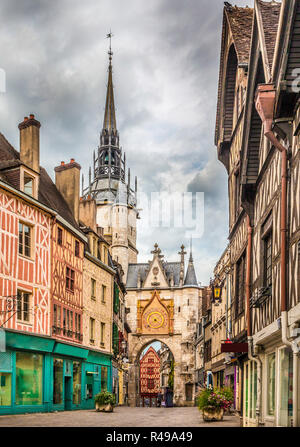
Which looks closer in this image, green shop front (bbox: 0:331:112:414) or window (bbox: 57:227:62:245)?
green shop front (bbox: 0:331:112:414)

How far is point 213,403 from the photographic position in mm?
16344

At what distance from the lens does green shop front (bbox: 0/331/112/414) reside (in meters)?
18.5

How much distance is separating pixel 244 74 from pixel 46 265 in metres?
9.36

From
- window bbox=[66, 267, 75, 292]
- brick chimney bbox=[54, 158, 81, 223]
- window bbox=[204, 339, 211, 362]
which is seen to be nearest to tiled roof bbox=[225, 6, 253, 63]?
window bbox=[66, 267, 75, 292]

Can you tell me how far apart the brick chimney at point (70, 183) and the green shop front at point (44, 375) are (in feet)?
20.8

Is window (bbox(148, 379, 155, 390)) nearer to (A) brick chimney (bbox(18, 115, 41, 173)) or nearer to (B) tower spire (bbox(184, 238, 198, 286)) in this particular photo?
(B) tower spire (bbox(184, 238, 198, 286))

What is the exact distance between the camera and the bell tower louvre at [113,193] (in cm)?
7031

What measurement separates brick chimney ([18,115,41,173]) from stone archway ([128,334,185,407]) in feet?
131

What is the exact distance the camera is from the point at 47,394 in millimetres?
21109

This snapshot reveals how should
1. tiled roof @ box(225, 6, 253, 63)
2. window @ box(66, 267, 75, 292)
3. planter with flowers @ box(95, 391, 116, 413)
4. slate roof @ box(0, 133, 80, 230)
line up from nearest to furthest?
tiled roof @ box(225, 6, 253, 63) → slate roof @ box(0, 133, 80, 230) → planter with flowers @ box(95, 391, 116, 413) → window @ box(66, 267, 75, 292)

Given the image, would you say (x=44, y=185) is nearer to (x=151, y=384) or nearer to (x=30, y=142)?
(x=30, y=142)

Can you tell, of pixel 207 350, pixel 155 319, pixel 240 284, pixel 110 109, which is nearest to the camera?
pixel 240 284

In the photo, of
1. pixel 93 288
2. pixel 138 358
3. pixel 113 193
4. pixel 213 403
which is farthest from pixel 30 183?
pixel 113 193

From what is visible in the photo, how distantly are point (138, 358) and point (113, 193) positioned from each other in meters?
23.0
